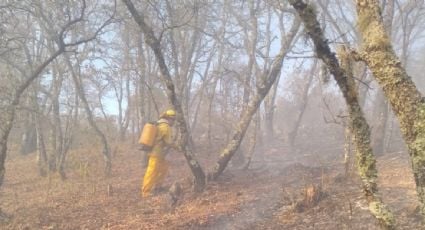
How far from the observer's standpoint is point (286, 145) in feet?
72.7

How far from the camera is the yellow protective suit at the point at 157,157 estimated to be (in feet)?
36.5

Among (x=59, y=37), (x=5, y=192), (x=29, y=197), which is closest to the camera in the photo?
(x=59, y=37)

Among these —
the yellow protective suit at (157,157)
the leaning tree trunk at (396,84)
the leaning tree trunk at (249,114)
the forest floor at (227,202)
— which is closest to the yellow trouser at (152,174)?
the yellow protective suit at (157,157)

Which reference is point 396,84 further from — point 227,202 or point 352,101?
point 227,202

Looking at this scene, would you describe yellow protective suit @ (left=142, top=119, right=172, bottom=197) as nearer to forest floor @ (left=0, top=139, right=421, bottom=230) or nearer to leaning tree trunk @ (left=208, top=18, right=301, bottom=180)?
forest floor @ (left=0, top=139, right=421, bottom=230)

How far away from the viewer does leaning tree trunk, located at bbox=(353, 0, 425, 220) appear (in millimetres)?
3984

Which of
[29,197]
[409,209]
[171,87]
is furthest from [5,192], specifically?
[409,209]

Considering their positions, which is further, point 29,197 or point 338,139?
point 338,139

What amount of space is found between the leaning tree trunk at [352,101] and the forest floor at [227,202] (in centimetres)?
188

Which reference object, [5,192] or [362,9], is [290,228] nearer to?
[362,9]

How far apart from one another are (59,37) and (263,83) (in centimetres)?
533

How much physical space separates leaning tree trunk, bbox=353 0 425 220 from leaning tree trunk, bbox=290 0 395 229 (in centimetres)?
29

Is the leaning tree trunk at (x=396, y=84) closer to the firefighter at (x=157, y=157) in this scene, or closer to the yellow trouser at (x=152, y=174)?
the firefighter at (x=157, y=157)

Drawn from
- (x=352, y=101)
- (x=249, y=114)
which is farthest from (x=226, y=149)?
(x=352, y=101)
